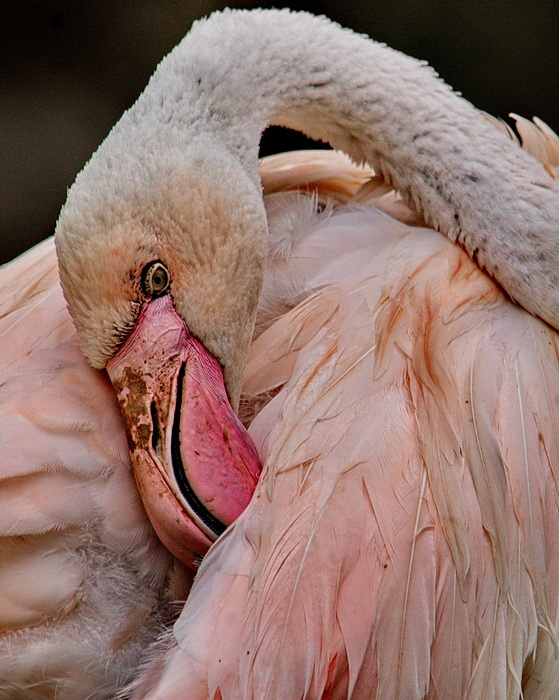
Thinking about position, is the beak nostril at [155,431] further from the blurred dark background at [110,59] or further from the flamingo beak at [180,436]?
the blurred dark background at [110,59]

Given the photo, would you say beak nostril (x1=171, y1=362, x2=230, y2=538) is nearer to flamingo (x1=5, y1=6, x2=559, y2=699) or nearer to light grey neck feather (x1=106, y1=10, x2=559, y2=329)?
flamingo (x1=5, y1=6, x2=559, y2=699)

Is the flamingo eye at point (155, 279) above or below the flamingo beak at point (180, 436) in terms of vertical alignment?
above

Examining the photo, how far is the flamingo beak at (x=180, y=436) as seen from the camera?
1.26 m

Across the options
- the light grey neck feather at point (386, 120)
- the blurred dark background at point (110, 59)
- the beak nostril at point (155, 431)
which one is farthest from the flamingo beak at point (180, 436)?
the blurred dark background at point (110, 59)

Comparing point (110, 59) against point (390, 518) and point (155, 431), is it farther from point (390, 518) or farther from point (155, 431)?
point (390, 518)

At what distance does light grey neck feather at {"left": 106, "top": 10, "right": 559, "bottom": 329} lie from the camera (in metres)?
1.50

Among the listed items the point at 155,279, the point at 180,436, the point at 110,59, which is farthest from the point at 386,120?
the point at 110,59

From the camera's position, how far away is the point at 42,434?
1293 millimetres

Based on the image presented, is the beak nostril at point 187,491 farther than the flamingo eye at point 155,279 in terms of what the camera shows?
No

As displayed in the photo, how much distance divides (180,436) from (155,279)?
0.24 m

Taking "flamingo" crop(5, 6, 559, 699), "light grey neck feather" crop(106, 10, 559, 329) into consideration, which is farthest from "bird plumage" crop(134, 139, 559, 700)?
"light grey neck feather" crop(106, 10, 559, 329)

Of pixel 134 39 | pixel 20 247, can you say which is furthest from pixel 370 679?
pixel 134 39

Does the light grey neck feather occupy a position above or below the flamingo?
above

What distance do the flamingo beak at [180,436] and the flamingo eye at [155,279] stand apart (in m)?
0.01
